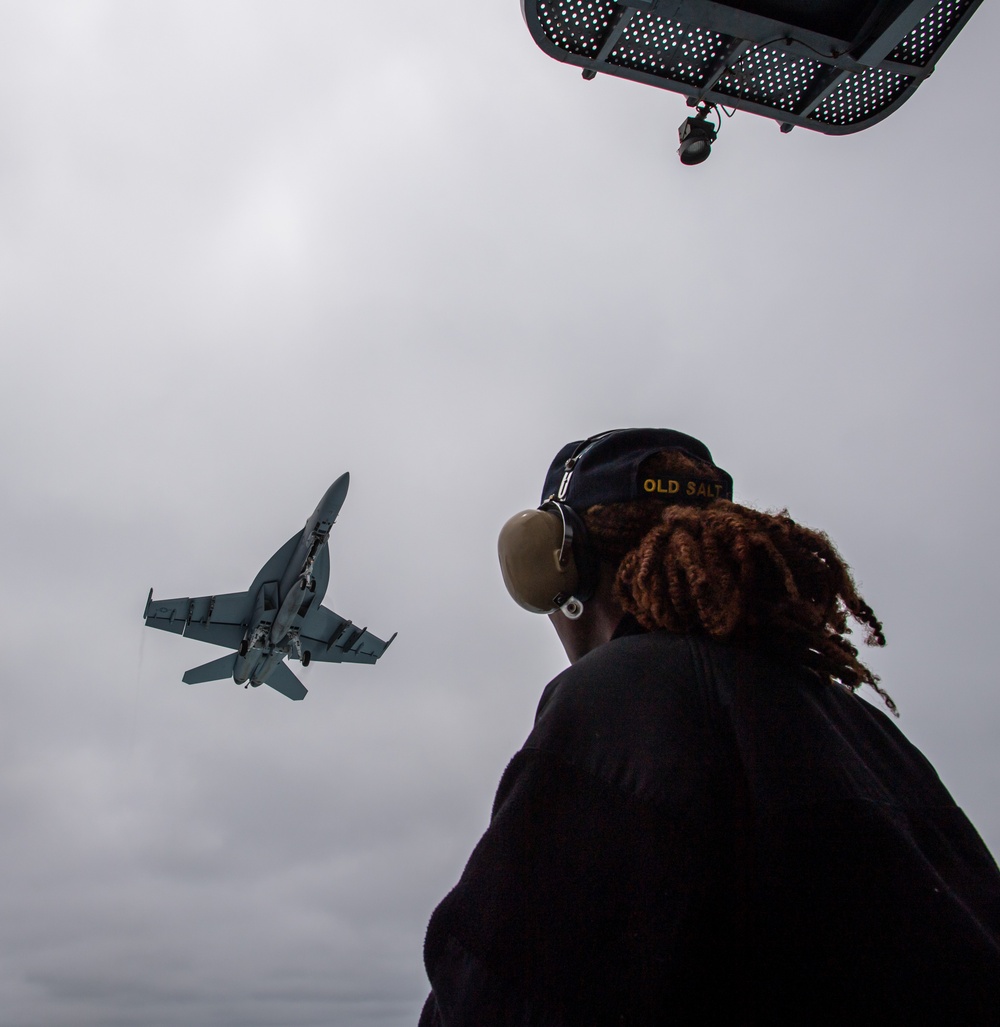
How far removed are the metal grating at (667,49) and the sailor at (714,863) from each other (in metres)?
2.35

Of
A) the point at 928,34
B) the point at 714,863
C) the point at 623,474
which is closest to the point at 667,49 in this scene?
the point at 928,34

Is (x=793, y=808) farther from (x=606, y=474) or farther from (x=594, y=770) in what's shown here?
(x=606, y=474)

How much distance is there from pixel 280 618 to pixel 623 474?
23876 mm

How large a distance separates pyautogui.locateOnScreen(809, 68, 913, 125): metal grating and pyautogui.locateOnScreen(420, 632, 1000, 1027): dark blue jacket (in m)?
2.88

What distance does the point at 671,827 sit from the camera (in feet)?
5.12

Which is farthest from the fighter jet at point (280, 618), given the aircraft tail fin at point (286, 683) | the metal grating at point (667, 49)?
the metal grating at point (667, 49)

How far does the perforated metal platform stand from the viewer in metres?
2.98

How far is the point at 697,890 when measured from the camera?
1513mm

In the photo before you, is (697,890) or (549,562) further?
(549,562)

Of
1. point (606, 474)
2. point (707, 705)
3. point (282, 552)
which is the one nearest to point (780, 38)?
point (606, 474)

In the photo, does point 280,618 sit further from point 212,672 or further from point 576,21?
point 576,21

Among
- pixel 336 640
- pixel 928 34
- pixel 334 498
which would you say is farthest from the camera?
pixel 336 640

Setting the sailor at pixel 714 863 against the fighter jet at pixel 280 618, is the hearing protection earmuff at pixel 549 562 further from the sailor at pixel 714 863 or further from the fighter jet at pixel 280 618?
the fighter jet at pixel 280 618

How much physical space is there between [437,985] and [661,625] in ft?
3.32
